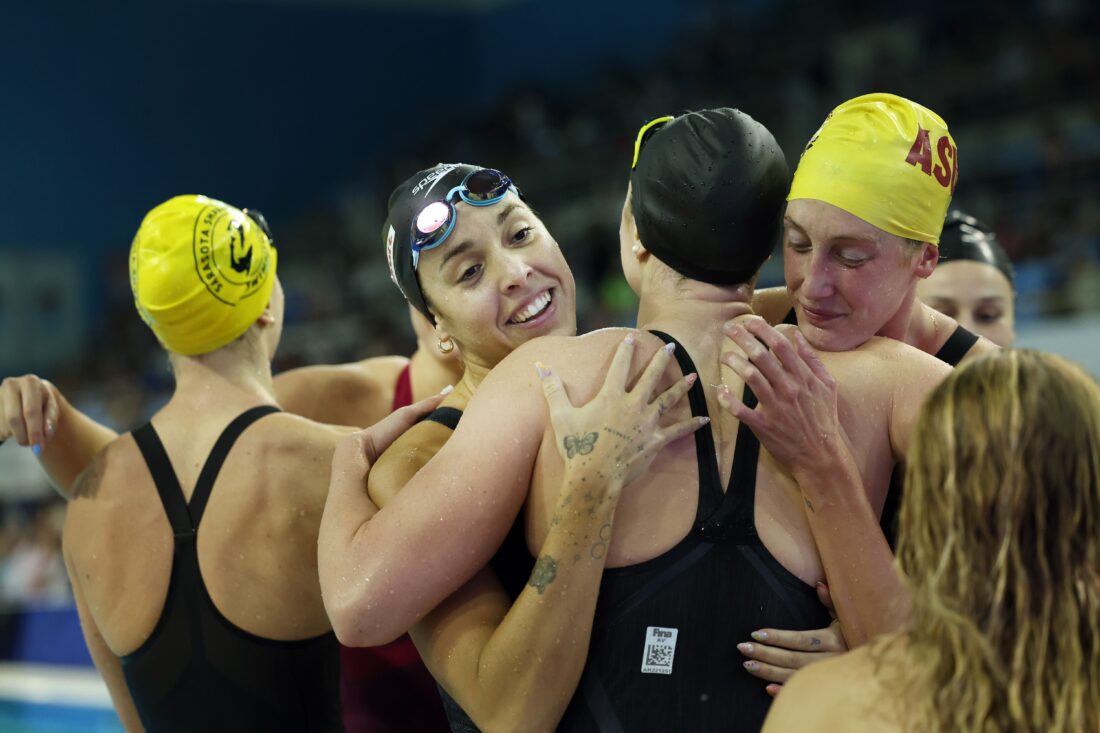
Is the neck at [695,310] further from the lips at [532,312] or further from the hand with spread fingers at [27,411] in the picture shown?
the hand with spread fingers at [27,411]

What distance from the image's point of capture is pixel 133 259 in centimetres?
360

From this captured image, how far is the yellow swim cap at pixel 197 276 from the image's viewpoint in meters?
3.42

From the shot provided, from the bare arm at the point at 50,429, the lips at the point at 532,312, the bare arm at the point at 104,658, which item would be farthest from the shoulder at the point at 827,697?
the bare arm at the point at 50,429

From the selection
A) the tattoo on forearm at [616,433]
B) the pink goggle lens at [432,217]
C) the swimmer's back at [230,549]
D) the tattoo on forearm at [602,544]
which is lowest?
the swimmer's back at [230,549]

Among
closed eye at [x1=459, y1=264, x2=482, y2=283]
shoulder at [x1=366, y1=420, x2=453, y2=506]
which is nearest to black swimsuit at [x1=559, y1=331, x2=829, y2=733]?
shoulder at [x1=366, y1=420, x2=453, y2=506]

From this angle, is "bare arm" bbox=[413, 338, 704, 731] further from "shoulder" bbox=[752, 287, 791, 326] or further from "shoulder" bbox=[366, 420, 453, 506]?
"shoulder" bbox=[752, 287, 791, 326]

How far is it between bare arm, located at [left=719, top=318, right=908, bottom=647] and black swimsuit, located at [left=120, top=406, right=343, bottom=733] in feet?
5.16

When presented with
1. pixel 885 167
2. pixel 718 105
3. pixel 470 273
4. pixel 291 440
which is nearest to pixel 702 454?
pixel 885 167

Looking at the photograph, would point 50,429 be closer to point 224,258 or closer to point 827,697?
point 224,258

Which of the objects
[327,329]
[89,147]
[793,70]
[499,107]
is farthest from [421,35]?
[793,70]

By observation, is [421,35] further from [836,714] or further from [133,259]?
[836,714]

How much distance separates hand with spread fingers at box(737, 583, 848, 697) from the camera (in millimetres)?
2314

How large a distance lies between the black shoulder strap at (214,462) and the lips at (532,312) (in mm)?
857

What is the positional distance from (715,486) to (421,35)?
21204 mm
